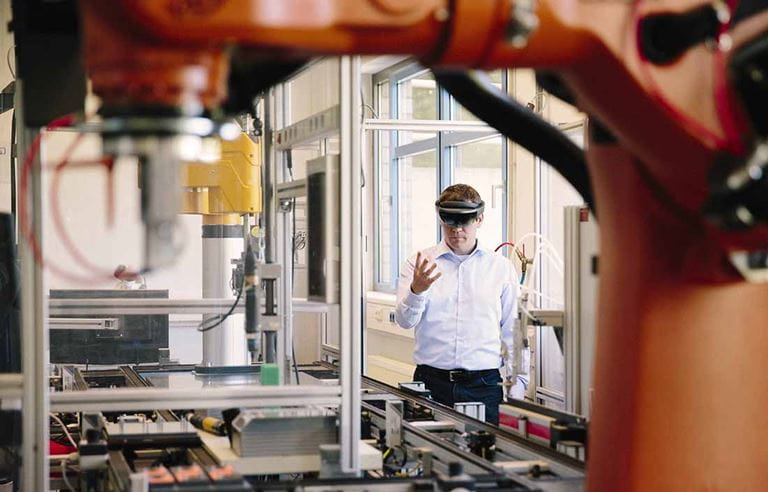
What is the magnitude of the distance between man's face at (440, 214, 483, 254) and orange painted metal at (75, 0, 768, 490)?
10.4ft

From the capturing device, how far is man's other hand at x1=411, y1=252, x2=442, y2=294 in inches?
175

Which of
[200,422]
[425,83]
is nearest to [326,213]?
[200,422]

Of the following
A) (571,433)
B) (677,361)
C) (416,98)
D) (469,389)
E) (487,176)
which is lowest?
(469,389)

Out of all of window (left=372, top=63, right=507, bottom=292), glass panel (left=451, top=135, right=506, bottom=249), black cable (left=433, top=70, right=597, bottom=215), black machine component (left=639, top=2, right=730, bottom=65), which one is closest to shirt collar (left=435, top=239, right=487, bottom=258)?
glass panel (left=451, top=135, right=506, bottom=249)

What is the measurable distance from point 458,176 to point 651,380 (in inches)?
248

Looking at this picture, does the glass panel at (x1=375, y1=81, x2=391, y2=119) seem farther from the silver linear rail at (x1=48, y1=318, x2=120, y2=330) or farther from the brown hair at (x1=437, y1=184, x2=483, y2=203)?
the silver linear rail at (x1=48, y1=318, x2=120, y2=330)

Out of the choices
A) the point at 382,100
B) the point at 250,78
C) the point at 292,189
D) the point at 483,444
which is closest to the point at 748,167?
Result: the point at 250,78

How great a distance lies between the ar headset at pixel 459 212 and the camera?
4.47 m

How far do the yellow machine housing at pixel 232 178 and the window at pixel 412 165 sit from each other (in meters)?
3.24

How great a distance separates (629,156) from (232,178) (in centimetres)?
297

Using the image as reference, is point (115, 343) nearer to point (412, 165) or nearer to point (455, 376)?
point (455, 376)

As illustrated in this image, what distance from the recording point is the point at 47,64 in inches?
67.9

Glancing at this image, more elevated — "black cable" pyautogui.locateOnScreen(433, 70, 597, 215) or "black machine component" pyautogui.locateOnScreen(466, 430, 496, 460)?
"black cable" pyautogui.locateOnScreen(433, 70, 597, 215)

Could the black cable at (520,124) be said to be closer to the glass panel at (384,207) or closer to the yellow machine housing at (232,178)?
the yellow machine housing at (232,178)
